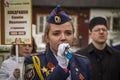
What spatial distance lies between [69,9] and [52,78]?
26.9 m

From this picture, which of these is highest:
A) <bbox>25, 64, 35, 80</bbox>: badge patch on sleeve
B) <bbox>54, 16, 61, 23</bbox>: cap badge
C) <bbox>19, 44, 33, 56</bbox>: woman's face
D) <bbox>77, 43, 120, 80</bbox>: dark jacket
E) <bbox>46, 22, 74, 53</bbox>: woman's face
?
<bbox>54, 16, 61, 23</bbox>: cap badge

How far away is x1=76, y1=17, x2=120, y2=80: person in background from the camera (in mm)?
5098

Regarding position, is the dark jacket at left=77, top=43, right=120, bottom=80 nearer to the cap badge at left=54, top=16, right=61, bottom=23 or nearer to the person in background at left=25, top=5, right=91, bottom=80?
the person in background at left=25, top=5, right=91, bottom=80

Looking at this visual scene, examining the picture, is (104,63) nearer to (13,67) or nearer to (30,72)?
(13,67)

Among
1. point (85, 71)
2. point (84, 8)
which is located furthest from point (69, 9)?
point (85, 71)

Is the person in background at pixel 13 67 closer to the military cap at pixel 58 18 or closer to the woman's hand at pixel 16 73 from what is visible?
the woman's hand at pixel 16 73

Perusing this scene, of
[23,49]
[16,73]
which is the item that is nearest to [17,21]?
[16,73]

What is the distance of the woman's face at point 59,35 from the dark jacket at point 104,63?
2.02m

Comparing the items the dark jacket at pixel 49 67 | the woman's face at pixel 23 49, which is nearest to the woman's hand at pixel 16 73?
the woman's face at pixel 23 49

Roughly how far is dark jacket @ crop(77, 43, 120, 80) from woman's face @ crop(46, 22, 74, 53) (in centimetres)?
202

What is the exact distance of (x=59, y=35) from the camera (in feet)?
9.98

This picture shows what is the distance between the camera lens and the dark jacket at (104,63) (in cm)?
509

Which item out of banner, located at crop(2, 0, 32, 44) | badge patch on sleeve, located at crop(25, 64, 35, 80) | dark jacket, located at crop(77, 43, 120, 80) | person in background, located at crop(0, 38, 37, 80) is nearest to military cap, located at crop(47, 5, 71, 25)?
badge patch on sleeve, located at crop(25, 64, 35, 80)

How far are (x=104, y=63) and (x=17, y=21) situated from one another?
1.65m
